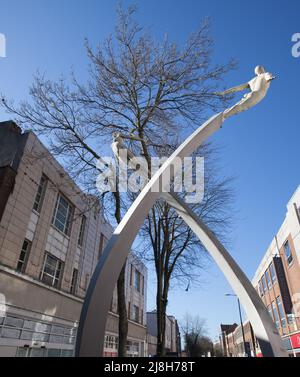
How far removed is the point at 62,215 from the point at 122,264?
48.6ft

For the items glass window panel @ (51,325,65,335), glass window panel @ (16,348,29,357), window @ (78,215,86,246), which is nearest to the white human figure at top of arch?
glass window panel @ (16,348,29,357)

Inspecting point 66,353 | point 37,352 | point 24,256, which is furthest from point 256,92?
point 66,353

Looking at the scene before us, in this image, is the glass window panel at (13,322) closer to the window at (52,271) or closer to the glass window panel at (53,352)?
the window at (52,271)

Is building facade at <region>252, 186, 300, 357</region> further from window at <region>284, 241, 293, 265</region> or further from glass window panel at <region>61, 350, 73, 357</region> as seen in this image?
glass window panel at <region>61, 350, 73, 357</region>

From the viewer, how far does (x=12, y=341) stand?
11250 mm

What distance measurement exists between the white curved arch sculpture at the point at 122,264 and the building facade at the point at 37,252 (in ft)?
22.6

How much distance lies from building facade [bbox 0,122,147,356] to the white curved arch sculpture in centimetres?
690

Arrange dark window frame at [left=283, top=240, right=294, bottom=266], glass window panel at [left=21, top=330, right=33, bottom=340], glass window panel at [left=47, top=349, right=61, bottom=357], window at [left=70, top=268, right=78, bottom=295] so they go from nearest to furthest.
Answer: glass window panel at [left=21, top=330, right=33, bottom=340]
glass window panel at [left=47, top=349, right=61, bottom=357]
window at [left=70, top=268, right=78, bottom=295]
dark window frame at [left=283, top=240, right=294, bottom=266]

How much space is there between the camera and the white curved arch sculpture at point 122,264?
2.78m

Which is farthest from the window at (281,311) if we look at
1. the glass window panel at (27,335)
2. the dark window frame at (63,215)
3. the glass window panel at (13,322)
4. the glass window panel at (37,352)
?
the glass window panel at (13,322)

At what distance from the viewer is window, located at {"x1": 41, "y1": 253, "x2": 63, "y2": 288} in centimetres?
1450

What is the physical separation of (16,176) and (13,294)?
5293mm

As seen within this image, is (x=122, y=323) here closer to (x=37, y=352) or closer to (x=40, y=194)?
(x=37, y=352)

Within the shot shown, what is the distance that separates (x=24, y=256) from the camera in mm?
13070
